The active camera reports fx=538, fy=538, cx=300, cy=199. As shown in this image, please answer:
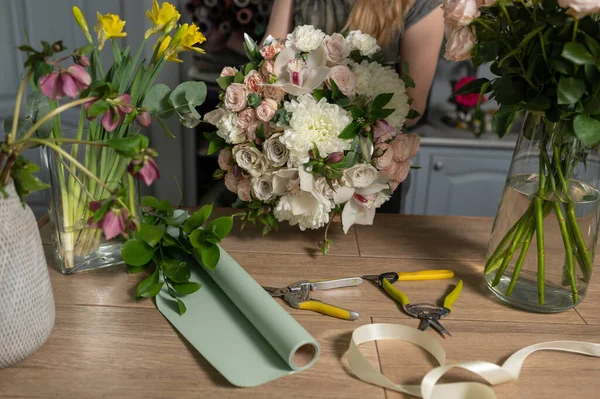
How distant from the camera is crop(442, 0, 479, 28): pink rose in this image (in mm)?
675

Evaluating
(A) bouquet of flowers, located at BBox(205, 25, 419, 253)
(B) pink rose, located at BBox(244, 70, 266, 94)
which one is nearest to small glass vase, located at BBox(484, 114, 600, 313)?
(A) bouquet of flowers, located at BBox(205, 25, 419, 253)

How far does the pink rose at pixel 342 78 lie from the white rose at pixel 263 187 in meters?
0.18

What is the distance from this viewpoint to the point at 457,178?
160 cm

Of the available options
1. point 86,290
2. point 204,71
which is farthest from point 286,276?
point 204,71

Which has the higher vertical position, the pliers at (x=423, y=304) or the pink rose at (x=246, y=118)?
the pink rose at (x=246, y=118)

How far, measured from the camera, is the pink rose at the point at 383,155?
89 centimetres

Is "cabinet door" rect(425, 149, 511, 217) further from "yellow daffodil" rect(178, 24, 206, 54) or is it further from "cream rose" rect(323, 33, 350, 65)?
"yellow daffodil" rect(178, 24, 206, 54)

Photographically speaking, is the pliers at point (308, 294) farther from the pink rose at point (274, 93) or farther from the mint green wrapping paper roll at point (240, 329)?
the pink rose at point (274, 93)

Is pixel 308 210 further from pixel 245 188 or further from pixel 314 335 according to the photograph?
pixel 314 335

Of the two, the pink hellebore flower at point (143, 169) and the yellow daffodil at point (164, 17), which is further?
the yellow daffodil at point (164, 17)

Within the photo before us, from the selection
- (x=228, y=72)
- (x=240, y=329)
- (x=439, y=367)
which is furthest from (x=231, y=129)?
(x=439, y=367)

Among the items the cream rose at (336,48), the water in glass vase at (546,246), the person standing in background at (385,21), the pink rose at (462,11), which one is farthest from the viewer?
the person standing in background at (385,21)

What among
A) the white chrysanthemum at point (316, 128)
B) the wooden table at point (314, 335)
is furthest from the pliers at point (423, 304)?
the white chrysanthemum at point (316, 128)

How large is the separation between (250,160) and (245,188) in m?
0.06
